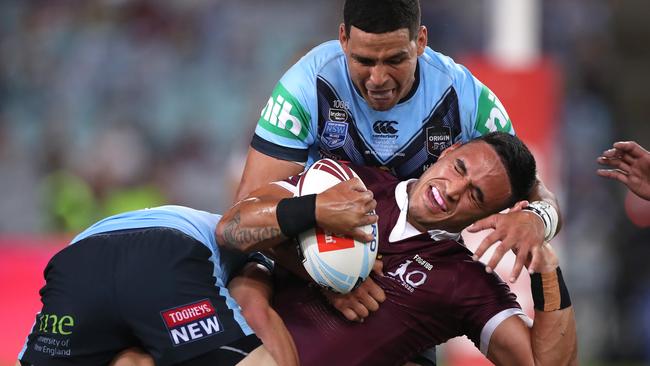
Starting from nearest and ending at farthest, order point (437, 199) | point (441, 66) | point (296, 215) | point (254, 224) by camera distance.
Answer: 1. point (296, 215)
2. point (254, 224)
3. point (437, 199)
4. point (441, 66)

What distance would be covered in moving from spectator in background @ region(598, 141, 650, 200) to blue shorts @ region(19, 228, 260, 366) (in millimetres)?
1882

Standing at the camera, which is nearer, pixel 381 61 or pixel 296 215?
pixel 296 215

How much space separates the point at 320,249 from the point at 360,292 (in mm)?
378

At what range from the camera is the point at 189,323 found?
456 centimetres

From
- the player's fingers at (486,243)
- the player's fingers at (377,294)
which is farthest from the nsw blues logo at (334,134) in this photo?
Answer: the player's fingers at (486,243)

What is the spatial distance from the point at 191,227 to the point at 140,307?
476 mm

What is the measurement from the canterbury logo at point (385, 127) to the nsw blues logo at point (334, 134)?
0.46 ft

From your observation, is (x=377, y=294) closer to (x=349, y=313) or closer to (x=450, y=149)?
(x=349, y=313)

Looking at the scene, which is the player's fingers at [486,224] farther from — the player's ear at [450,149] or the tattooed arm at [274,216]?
the player's ear at [450,149]

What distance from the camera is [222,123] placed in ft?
42.7

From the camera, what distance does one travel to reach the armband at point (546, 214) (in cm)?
473

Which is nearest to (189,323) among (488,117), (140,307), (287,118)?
(140,307)

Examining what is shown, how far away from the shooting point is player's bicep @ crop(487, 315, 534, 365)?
16.0 ft

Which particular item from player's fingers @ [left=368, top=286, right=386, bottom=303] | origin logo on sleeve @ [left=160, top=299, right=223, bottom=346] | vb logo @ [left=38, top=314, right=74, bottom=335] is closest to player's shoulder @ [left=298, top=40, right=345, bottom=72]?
player's fingers @ [left=368, top=286, right=386, bottom=303]
